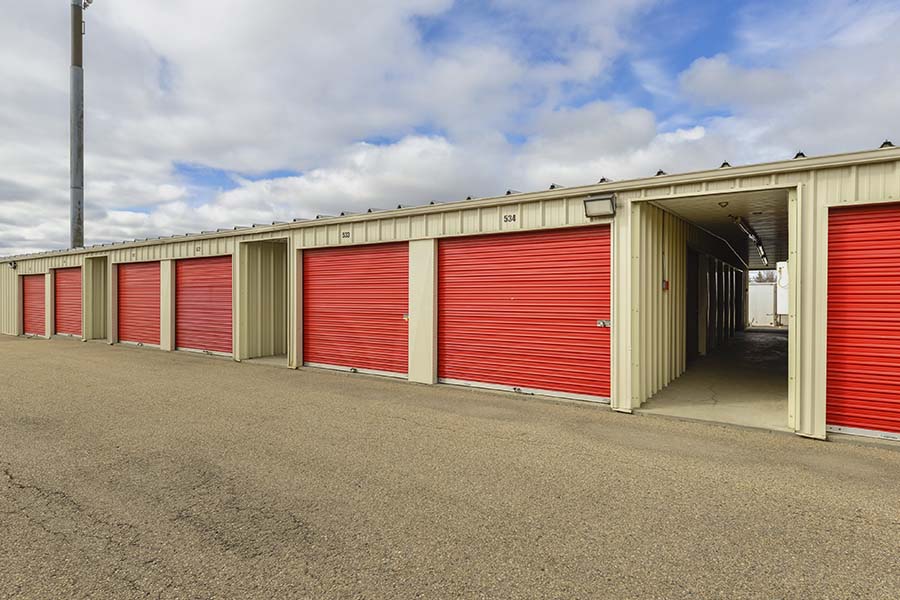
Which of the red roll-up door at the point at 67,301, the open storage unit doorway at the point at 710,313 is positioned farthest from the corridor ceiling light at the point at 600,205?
the red roll-up door at the point at 67,301

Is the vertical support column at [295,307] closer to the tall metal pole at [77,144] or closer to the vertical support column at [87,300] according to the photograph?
the vertical support column at [87,300]

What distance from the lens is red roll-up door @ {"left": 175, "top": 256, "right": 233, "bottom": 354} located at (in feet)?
44.8

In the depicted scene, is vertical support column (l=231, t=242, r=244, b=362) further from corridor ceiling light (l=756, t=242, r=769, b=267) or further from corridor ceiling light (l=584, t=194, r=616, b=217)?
corridor ceiling light (l=756, t=242, r=769, b=267)

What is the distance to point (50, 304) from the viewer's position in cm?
2017

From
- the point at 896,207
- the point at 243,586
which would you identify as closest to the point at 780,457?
the point at 896,207

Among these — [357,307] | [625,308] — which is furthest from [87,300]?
[625,308]

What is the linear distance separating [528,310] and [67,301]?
2014 centimetres

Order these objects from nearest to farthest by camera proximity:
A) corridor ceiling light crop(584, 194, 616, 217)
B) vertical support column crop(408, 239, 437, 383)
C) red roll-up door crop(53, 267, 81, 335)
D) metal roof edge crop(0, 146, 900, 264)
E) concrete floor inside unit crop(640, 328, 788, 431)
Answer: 1. metal roof edge crop(0, 146, 900, 264)
2. concrete floor inside unit crop(640, 328, 788, 431)
3. corridor ceiling light crop(584, 194, 616, 217)
4. vertical support column crop(408, 239, 437, 383)
5. red roll-up door crop(53, 267, 81, 335)

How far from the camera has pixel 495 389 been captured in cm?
884

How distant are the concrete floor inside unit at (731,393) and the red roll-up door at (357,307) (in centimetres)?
510

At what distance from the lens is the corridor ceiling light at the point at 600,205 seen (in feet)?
23.9

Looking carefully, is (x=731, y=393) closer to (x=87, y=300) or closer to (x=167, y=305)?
(x=167, y=305)

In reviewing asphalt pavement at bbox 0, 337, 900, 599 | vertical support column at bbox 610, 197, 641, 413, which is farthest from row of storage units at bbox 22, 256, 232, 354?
vertical support column at bbox 610, 197, 641, 413

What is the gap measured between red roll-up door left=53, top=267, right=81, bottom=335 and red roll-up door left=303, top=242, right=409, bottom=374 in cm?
1323
